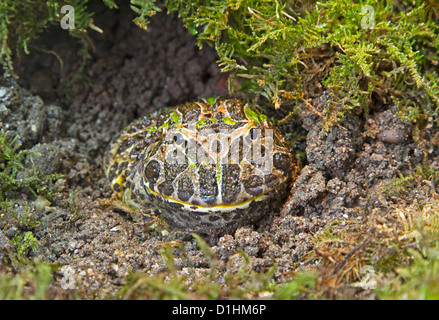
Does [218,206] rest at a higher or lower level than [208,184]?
lower

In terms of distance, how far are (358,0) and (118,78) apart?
2.27 meters

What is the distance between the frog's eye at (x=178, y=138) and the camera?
268cm

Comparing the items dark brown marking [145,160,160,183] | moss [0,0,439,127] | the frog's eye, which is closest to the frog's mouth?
dark brown marking [145,160,160,183]

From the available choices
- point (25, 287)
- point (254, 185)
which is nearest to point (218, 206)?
point (254, 185)

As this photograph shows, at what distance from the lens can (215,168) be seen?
257cm

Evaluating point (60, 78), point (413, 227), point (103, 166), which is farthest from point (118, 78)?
point (413, 227)

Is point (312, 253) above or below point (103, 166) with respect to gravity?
below

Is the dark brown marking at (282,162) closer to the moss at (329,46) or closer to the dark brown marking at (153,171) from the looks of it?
the moss at (329,46)

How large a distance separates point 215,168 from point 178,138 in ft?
1.14

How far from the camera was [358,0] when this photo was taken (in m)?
2.88

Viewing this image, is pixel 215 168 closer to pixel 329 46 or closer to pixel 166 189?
pixel 166 189

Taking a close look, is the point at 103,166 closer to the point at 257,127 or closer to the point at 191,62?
the point at 191,62
